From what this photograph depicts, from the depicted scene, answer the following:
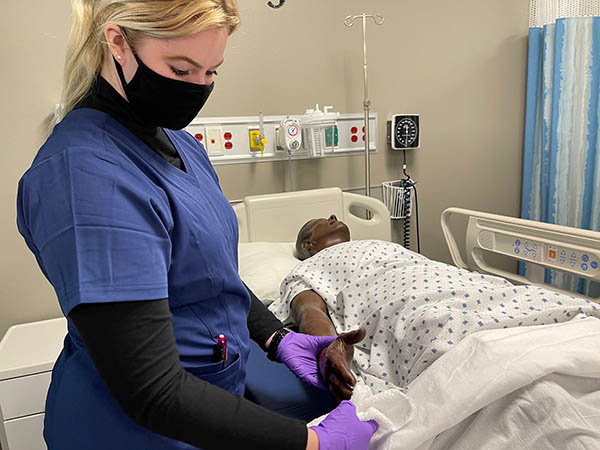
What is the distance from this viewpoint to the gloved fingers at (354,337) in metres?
1.03

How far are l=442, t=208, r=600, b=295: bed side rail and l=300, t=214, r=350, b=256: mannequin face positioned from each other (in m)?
0.48

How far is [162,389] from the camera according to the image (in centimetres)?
59

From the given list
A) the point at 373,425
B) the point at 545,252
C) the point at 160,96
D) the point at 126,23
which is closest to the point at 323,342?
the point at 373,425

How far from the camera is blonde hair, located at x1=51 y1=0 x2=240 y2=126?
63 cm

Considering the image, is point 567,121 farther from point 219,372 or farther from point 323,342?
point 219,372

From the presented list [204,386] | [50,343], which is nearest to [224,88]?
[50,343]

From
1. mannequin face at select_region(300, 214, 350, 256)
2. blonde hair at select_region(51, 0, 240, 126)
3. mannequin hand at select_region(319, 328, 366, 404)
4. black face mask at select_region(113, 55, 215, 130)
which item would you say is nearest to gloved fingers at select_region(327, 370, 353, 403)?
mannequin hand at select_region(319, 328, 366, 404)

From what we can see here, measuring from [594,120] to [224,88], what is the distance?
2.05m

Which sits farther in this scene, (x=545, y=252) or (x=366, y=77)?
(x=366, y=77)

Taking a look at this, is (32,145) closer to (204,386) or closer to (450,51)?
(204,386)

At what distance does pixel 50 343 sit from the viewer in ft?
5.69

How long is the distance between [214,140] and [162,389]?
176 centimetres

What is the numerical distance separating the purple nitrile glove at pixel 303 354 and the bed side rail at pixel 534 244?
0.94m

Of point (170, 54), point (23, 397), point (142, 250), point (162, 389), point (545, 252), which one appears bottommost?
point (23, 397)
